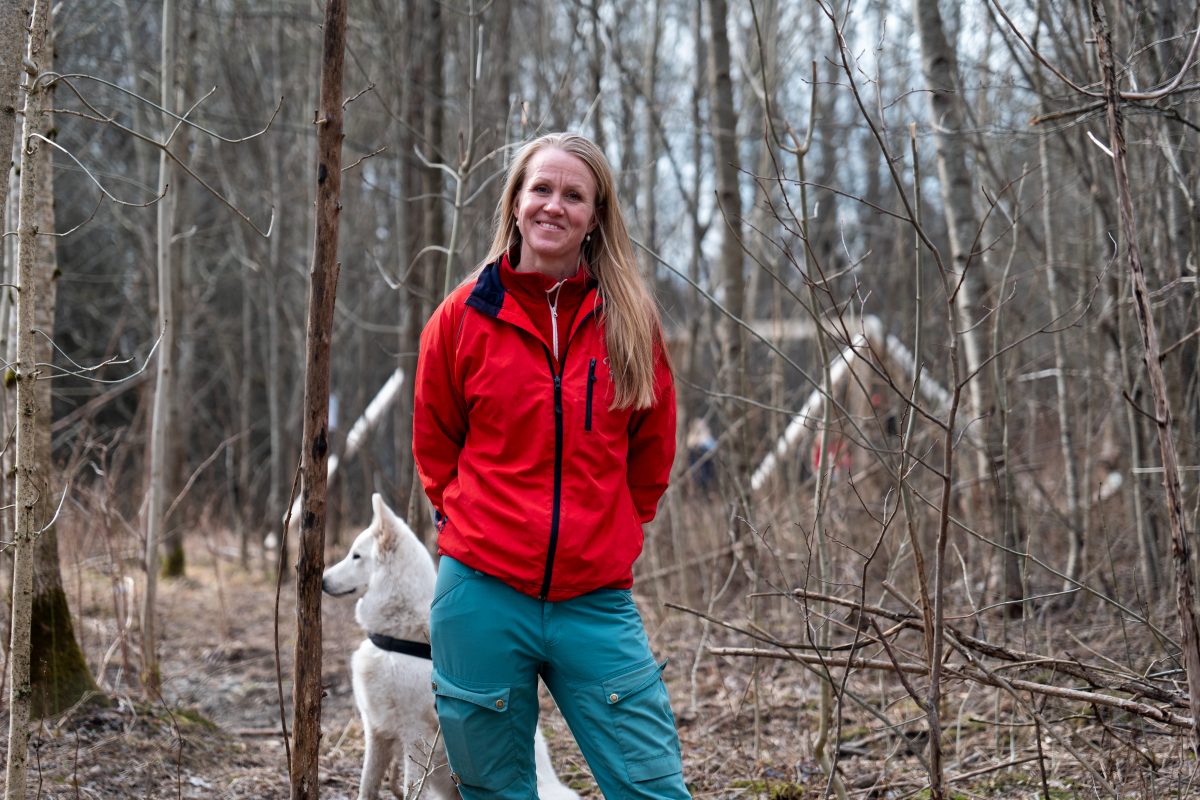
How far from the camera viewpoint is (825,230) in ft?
53.1

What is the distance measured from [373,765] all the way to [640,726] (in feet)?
5.35

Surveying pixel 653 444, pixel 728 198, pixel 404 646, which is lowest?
pixel 404 646

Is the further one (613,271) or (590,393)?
(613,271)

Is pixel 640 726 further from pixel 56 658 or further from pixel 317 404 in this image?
pixel 56 658

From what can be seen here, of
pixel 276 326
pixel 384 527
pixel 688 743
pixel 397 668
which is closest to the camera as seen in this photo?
pixel 397 668

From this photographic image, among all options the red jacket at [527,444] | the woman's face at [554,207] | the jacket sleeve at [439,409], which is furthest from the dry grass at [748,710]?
the woman's face at [554,207]

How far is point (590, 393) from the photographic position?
8.82 feet

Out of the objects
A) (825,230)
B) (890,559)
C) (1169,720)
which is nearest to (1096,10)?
(1169,720)

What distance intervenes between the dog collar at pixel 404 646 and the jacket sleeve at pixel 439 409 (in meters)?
1.14

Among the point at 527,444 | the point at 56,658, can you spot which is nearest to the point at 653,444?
the point at 527,444

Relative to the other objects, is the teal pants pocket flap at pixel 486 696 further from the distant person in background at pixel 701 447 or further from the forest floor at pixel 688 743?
the distant person in background at pixel 701 447

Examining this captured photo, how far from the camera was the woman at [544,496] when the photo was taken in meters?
2.58

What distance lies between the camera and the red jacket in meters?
2.58

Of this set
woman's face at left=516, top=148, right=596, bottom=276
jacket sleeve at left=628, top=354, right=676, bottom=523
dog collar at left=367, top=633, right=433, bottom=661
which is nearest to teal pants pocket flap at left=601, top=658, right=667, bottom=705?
jacket sleeve at left=628, top=354, right=676, bottom=523
